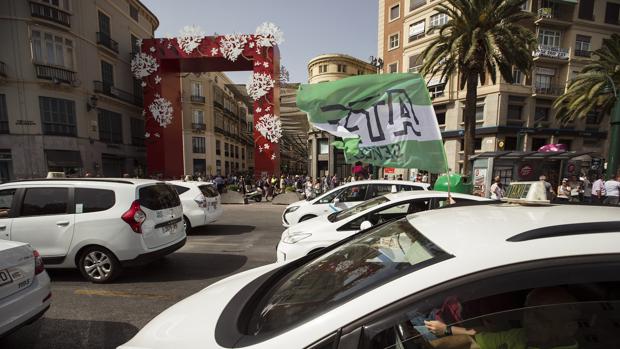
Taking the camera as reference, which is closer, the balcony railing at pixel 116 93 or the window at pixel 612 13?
the balcony railing at pixel 116 93

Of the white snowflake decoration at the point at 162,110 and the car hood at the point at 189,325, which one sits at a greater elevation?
the white snowflake decoration at the point at 162,110

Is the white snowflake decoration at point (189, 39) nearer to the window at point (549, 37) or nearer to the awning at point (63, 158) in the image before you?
the awning at point (63, 158)

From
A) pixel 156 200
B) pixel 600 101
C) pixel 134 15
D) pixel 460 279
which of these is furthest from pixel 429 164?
pixel 134 15

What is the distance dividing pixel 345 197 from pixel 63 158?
21.4 metres

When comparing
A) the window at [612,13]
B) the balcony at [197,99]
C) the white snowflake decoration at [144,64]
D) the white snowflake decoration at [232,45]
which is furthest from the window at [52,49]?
the window at [612,13]

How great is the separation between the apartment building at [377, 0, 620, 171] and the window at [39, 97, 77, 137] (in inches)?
1144

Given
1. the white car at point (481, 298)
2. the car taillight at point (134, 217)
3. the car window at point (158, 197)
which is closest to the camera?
the white car at point (481, 298)

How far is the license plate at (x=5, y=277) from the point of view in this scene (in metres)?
2.51

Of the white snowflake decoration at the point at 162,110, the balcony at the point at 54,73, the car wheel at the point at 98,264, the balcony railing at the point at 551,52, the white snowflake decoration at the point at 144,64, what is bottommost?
the car wheel at the point at 98,264

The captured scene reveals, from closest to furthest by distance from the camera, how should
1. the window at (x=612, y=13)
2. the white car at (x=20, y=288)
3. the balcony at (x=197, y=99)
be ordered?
the white car at (x=20, y=288), the window at (x=612, y=13), the balcony at (x=197, y=99)

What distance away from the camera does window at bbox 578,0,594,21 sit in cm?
2664

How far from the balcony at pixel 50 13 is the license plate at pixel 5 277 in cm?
2402

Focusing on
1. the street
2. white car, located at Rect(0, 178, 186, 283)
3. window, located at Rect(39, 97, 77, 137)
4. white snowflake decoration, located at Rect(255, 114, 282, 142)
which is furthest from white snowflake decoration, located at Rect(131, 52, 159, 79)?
white car, located at Rect(0, 178, 186, 283)

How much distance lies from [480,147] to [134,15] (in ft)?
117
